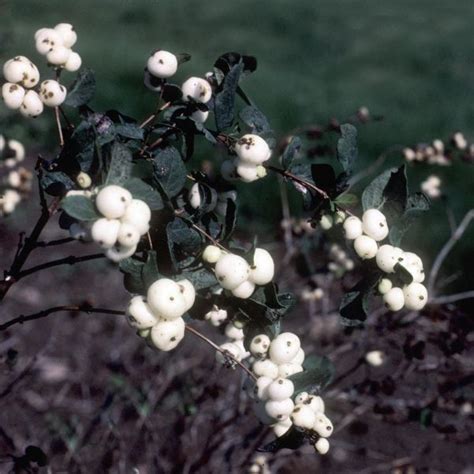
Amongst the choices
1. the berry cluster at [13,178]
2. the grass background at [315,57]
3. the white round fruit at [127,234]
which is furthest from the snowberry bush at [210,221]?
the grass background at [315,57]

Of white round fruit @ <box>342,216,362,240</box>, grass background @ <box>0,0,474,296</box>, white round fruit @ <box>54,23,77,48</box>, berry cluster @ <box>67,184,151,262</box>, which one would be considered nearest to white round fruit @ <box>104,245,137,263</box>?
berry cluster @ <box>67,184,151,262</box>

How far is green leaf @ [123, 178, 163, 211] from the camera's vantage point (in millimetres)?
1023

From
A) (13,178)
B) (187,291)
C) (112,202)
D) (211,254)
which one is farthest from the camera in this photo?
(13,178)

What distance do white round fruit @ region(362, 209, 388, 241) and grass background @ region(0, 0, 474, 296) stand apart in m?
3.02

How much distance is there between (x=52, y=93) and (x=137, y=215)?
380 mm

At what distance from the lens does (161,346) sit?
3.45 ft

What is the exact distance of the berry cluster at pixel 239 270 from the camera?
1.08 metres

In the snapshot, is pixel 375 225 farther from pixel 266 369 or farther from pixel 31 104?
pixel 31 104

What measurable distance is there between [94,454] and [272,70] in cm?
466

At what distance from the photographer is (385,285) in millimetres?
1179

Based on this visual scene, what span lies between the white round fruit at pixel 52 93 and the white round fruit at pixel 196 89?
0.24 metres

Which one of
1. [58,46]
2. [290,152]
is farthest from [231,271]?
[58,46]

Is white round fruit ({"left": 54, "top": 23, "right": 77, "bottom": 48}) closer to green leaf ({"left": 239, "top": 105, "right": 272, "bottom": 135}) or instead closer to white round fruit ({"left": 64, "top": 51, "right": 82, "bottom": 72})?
white round fruit ({"left": 64, "top": 51, "right": 82, "bottom": 72})

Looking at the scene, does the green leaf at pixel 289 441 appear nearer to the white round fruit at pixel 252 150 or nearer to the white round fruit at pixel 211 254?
the white round fruit at pixel 211 254
